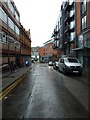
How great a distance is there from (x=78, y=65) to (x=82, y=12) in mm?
14336

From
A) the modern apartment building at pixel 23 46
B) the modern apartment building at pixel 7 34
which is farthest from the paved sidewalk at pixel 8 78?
the modern apartment building at pixel 23 46

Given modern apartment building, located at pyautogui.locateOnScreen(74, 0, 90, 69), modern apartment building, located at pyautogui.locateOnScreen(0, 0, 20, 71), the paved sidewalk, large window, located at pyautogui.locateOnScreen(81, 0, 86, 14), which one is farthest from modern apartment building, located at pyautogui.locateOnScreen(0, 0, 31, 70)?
large window, located at pyautogui.locateOnScreen(81, 0, 86, 14)

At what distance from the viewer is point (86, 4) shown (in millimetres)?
28562

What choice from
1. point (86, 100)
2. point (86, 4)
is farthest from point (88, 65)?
point (86, 100)

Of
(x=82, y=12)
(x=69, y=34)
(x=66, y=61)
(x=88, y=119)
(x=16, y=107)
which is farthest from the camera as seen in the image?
(x=69, y=34)

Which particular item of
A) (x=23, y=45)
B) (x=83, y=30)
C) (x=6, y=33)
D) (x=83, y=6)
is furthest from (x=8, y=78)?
(x=23, y=45)

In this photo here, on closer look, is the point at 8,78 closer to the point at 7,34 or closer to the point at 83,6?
the point at 7,34

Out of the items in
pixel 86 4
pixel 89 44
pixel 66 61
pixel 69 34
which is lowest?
pixel 66 61

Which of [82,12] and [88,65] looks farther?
[82,12]

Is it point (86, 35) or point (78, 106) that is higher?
point (86, 35)

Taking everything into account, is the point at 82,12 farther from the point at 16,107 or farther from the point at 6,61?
the point at 16,107

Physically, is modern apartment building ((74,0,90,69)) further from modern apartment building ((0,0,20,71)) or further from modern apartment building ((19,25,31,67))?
modern apartment building ((19,25,31,67))

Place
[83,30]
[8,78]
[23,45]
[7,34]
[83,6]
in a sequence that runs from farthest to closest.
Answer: [23,45] < [83,6] < [83,30] < [7,34] < [8,78]

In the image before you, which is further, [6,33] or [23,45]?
[23,45]
